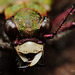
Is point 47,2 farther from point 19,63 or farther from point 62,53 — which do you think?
point 19,63

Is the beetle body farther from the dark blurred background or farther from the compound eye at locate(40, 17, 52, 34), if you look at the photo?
the dark blurred background

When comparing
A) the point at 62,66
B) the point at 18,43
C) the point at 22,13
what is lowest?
the point at 62,66

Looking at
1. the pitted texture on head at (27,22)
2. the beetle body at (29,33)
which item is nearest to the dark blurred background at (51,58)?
the beetle body at (29,33)

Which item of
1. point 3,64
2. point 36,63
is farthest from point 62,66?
point 3,64

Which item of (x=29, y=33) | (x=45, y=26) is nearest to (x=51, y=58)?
(x=45, y=26)

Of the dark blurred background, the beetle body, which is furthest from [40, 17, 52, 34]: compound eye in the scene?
the dark blurred background

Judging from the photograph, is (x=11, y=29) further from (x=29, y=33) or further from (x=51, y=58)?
(x=51, y=58)

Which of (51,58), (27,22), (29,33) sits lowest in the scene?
(51,58)

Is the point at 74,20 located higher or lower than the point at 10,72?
higher
